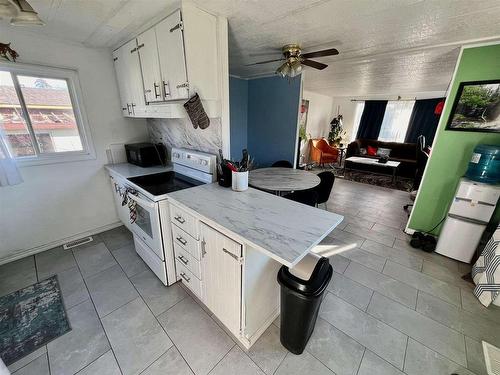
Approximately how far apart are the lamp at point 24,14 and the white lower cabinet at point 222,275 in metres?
1.37

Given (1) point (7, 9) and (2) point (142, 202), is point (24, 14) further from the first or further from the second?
(2) point (142, 202)

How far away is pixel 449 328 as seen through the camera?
156 cm

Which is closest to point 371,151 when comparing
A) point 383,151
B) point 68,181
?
point 383,151

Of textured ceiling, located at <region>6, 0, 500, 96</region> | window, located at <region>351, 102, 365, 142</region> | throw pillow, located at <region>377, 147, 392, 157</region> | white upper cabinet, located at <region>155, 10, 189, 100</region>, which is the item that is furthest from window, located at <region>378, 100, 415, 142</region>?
white upper cabinet, located at <region>155, 10, 189, 100</region>

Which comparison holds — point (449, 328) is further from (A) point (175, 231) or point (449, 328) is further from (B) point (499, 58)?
(B) point (499, 58)

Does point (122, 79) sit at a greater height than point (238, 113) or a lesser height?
greater

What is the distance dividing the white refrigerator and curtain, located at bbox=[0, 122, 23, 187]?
14.8ft

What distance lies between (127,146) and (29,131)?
889mm

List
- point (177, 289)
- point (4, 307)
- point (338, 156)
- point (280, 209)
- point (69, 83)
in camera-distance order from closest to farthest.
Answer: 1. point (280, 209)
2. point (4, 307)
3. point (177, 289)
4. point (69, 83)
5. point (338, 156)

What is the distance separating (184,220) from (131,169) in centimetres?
139

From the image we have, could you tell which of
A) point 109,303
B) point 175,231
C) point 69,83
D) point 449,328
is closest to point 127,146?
point 69,83

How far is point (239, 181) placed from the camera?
173cm

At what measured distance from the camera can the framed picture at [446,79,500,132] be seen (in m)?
2.06

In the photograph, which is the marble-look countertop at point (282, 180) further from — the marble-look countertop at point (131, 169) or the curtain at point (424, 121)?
the curtain at point (424, 121)
